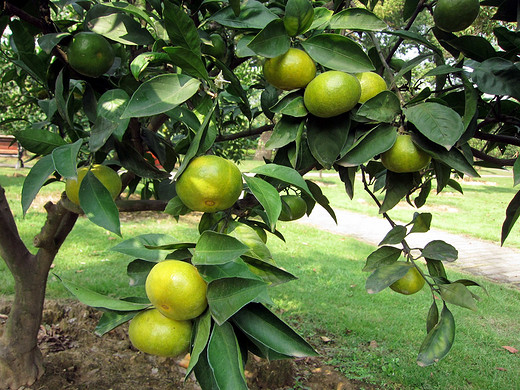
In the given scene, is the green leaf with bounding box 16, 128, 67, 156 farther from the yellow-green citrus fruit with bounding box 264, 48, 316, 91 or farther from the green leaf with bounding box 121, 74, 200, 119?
the yellow-green citrus fruit with bounding box 264, 48, 316, 91

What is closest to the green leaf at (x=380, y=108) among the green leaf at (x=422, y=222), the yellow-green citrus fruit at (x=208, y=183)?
the yellow-green citrus fruit at (x=208, y=183)

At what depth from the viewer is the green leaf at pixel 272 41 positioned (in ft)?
2.35

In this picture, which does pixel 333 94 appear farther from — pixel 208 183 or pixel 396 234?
pixel 396 234

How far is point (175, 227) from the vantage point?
639cm

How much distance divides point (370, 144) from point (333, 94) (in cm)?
12

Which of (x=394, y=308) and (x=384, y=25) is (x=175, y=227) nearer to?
(x=394, y=308)

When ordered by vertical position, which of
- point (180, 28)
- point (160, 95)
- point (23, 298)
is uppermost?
point (180, 28)

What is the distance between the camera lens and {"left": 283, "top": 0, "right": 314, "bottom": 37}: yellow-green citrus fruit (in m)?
0.75

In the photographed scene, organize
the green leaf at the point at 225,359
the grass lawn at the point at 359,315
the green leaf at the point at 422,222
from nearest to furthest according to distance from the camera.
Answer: the green leaf at the point at 225,359
the green leaf at the point at 422,222
the grass lawn at the point at 359,315

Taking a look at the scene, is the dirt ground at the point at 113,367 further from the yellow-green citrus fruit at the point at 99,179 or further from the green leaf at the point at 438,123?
the green leaf at the point at 438,123

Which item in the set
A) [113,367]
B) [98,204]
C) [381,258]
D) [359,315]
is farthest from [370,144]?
[359,315]

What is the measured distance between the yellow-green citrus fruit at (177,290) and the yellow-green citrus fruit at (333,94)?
35cm

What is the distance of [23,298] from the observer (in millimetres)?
1977

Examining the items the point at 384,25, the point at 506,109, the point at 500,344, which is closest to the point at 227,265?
the point at 384,25
